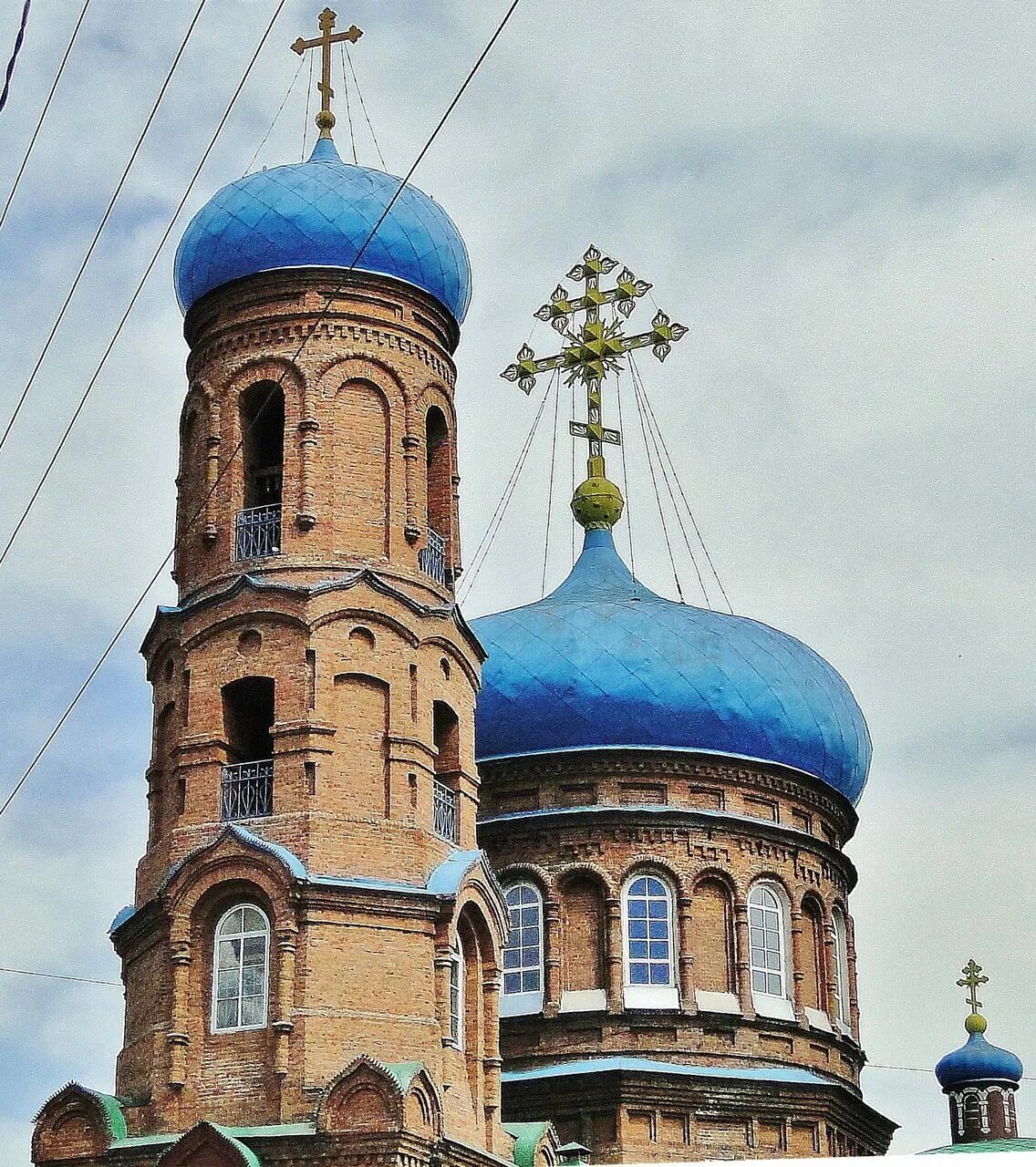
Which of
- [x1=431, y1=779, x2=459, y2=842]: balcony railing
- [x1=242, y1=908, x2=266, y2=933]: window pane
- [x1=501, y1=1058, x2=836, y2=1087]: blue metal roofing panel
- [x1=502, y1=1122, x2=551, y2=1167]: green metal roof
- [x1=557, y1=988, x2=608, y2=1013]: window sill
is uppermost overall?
[x1=431, y1=779, x2=459, y2=842]: balcony railing

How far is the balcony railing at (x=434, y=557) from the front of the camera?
68.0ft

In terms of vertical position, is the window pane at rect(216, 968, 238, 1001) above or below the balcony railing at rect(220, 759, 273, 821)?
below

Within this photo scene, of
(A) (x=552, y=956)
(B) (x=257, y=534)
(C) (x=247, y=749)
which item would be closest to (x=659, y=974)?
(A) (x=552, y=956)

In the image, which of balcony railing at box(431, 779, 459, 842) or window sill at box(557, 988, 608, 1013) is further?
window sill at box(557, 988, 608, 1013)

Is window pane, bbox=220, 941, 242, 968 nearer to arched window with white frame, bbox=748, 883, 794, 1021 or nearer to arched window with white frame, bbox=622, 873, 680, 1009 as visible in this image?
arched window with white frame, bbox=622, 873, 680, 1009

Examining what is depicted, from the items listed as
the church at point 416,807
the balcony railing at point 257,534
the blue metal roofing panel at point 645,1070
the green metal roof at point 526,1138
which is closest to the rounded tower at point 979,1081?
the church at point 416,807

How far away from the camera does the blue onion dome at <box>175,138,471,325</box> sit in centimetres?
2078

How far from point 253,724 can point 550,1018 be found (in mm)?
5157

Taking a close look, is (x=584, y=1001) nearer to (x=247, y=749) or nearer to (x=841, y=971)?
(x=841, y=971)

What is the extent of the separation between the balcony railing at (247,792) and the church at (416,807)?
28mm

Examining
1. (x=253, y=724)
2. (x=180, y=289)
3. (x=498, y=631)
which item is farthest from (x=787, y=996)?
(x=180, y=289)

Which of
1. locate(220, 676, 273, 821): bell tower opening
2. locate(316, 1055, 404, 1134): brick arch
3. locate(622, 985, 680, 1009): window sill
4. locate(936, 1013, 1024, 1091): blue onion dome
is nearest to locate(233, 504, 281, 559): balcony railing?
locate(220, 676, 273, 821): bell tower opening

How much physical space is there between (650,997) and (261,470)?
21.8 ft

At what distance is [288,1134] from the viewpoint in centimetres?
1780
